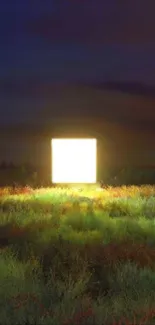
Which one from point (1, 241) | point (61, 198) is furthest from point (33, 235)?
point (61, 198)

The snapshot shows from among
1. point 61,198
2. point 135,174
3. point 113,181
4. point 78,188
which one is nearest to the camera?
point 61,198

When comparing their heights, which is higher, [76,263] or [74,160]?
[74,160]

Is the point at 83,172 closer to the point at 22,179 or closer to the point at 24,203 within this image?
the point at 24,203

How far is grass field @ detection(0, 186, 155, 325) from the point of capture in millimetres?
5469

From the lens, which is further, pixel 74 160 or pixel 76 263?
pixel 74 160

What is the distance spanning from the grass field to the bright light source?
702 cm

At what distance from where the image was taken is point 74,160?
23.9 metres

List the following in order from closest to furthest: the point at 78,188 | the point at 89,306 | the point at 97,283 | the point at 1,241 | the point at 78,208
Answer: the point at 89,306
the point at 97,283
the point at 1,241
the point at 78,208
the point at 78,188

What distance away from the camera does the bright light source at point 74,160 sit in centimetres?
2397

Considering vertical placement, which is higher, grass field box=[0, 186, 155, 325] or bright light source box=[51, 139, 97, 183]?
bright light source box=[51, 139, 97, 183]

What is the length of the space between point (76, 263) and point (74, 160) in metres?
15.4

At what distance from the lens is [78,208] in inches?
593

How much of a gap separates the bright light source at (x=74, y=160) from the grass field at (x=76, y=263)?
23.0ft

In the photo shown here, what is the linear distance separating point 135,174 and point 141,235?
29446 mm
